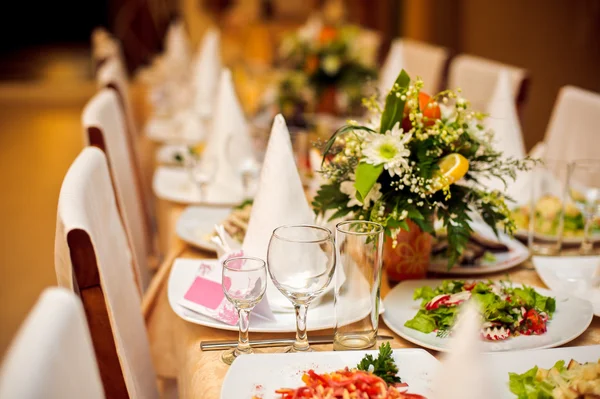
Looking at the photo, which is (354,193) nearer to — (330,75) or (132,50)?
(330,75)

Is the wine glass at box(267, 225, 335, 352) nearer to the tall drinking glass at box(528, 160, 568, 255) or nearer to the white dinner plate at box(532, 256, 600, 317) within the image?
the white dinner plate at box(532, 256, 600, 317)

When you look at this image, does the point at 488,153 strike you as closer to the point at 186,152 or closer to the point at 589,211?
the point at 589,211

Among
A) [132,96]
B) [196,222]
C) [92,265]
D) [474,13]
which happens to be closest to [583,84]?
[474,13]

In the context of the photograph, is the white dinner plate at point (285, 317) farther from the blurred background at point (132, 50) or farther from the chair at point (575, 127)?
the blurred background at point (132, 50)

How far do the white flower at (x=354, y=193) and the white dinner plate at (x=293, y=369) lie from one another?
38 cm

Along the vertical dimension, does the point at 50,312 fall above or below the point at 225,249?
above

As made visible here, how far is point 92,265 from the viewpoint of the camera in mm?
1126

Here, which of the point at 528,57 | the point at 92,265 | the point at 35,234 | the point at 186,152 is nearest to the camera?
the point at 92,265

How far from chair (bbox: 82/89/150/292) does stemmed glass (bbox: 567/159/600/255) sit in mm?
1103

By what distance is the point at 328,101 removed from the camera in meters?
3.45

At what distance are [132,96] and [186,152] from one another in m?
2.22

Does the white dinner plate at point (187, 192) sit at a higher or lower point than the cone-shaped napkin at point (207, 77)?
lower

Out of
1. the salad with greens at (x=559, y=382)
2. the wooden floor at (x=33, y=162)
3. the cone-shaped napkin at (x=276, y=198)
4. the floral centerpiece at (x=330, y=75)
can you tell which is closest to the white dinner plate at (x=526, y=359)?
the salad with greens at (x=559, y=382)

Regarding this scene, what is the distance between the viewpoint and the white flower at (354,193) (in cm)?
142
